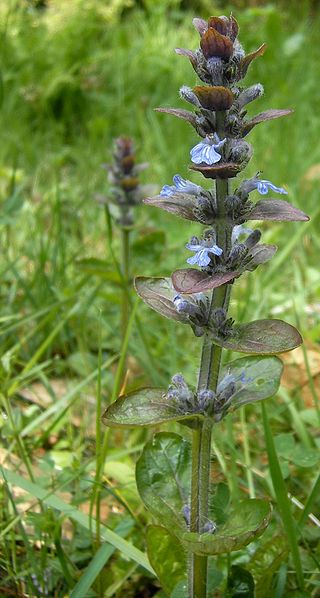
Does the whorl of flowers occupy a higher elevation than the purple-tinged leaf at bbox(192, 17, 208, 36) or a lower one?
lower

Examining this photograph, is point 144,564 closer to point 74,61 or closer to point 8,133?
point 8,133

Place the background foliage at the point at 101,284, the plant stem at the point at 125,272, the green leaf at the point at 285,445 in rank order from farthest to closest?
the plant stem at the point at 125,272, the green leaf at the point at 285,445, the background foliage at the point at 101,284

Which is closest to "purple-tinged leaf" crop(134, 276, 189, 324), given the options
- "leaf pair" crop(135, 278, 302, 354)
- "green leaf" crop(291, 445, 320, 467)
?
"leaf pair" crop(135, 278, 302, 354)

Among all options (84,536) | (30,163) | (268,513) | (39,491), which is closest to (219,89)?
(268,513)

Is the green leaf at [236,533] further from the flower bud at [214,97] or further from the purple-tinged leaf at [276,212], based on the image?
the flower bud at [214,97]

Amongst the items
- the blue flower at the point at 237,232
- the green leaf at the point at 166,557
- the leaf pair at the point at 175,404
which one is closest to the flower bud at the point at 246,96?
the blue flower at the point at 237,232

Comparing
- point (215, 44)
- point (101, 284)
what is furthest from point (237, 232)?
point (101, 284)

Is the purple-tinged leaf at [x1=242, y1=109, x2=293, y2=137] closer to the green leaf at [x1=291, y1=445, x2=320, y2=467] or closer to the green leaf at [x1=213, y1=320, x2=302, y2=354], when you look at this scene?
the green leaf at [x1=213, y1=320, x2=302, y2=354]
